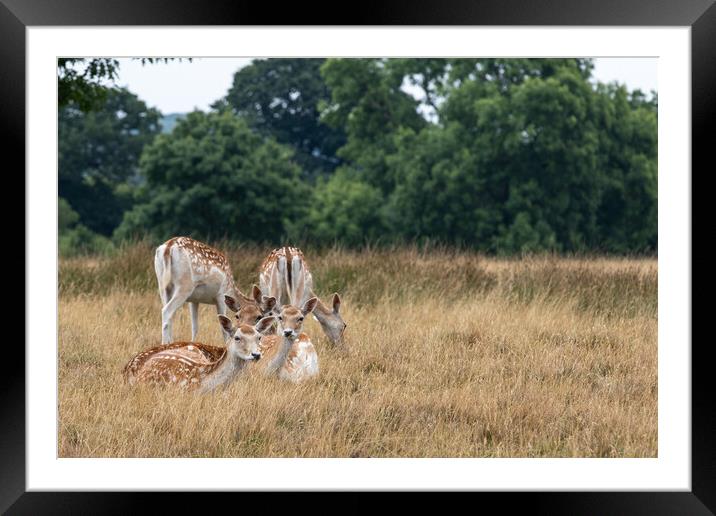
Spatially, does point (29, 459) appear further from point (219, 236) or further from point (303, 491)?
point (219, 236)

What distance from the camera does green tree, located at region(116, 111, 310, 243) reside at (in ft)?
88.9

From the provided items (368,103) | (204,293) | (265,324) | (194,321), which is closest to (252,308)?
(265,324)

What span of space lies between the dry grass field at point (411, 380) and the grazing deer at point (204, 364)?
0.34 feet

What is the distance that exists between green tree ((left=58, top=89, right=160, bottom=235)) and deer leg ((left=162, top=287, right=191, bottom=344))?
2599 cm

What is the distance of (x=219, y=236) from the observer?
1056 inches

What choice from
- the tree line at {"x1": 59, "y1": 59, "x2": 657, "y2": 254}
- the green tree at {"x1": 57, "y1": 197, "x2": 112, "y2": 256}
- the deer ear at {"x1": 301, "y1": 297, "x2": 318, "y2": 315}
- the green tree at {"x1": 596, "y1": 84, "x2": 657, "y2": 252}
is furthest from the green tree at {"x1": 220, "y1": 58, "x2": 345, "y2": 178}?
the deer ear at {"x1": 301, "y1": 297, "x2": 318, "y2": 315}

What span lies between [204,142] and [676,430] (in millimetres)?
24598

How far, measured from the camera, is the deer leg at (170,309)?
7.90 meters

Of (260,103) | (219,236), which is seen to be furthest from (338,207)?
(260,103)

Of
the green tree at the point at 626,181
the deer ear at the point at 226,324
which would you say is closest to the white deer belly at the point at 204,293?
the deer ear at the point at 226,324

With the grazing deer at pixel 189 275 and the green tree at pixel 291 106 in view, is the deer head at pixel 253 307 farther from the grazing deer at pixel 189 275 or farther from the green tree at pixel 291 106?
the green tree at pixel 291 106

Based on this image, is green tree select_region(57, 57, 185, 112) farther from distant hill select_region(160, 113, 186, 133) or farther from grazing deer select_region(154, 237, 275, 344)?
distant hill select_region(160, 113, 186, 133)

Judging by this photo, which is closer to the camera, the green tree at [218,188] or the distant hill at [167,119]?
the green tree at [218,188]
